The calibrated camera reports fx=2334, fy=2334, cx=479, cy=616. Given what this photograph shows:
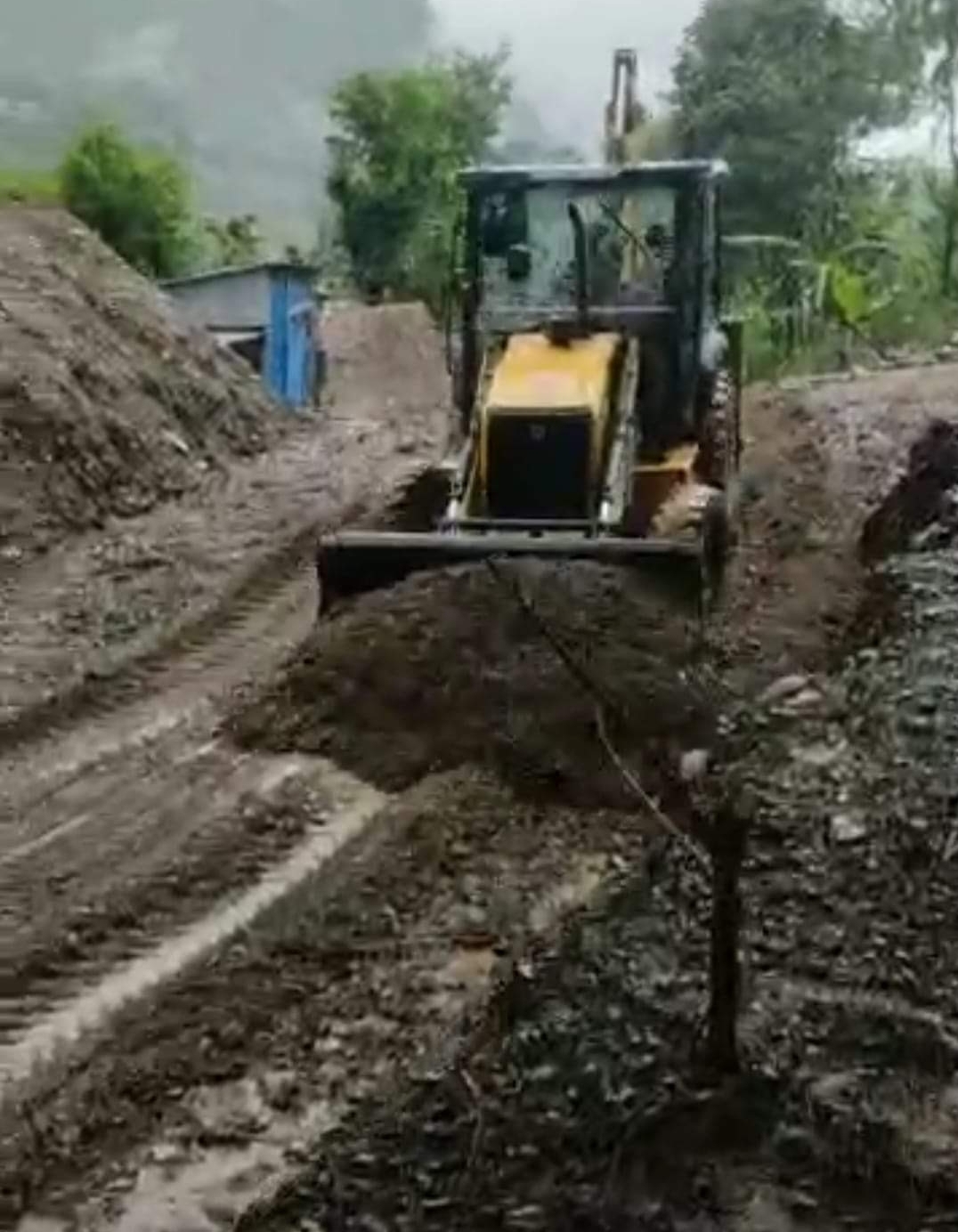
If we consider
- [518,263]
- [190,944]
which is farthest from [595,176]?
[190,944]

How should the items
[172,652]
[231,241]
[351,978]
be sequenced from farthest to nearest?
[231,241]
[172,652]
[351,978]

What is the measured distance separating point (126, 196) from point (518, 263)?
68.3 ft

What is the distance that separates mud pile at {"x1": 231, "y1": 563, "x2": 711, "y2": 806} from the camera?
9297mm

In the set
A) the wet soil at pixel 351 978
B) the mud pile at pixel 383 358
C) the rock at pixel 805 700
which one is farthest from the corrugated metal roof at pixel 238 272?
the wet soil at pixel 351 978

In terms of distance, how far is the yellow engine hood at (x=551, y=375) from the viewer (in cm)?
1116

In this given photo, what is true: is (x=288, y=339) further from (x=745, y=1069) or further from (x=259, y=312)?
(x=745, y=1069)

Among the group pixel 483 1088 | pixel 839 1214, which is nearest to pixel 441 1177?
pixel 483 1088

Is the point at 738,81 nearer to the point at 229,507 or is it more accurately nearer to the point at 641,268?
the point at 229,507

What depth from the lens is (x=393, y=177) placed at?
41.0m

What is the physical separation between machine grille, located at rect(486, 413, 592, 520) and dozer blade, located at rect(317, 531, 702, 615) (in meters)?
0.36

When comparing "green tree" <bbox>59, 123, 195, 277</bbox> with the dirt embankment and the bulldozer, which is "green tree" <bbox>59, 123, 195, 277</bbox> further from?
the dirt embankment

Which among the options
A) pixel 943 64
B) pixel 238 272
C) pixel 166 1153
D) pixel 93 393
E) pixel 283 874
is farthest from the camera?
pixel 943 64

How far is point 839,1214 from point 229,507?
40.4 feet

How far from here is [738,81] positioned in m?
33.5
